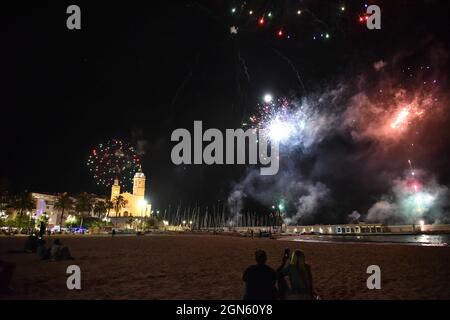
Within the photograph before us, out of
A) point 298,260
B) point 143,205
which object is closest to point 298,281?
point 298,260

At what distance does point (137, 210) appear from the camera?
181250 mm

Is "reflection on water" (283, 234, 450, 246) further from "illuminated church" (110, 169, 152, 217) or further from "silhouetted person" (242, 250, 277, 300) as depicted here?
"illuminated church" (110, 169, 152, 217)

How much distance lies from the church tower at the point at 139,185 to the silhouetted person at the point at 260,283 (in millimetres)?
184416

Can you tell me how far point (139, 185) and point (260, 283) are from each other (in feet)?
613

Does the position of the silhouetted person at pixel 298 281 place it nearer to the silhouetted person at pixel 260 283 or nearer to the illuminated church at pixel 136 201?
the silhouetted person at pixel 260 283

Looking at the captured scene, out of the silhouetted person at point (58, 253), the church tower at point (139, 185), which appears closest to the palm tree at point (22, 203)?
the silhouetted person at point (58, 253)

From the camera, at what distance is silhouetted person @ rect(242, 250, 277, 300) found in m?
6.20

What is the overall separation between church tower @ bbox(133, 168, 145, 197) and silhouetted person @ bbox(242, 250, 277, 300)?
184m

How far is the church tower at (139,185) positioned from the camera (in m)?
184

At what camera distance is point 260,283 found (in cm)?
626

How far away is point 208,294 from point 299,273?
3.78 metres

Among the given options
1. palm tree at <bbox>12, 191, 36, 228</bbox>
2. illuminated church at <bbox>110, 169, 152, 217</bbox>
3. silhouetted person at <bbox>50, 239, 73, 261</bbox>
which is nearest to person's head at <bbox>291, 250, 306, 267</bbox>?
silhouetted person at <bbox>50, 239, 73, 261</bbox>
